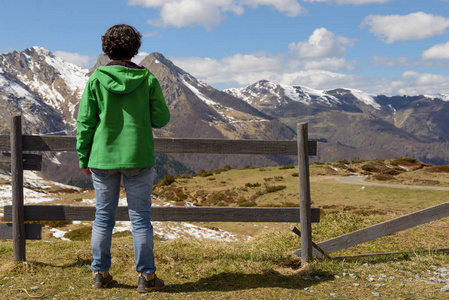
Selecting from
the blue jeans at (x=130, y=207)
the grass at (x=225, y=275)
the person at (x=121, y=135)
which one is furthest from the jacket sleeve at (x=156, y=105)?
the grass at (x=225, y=275)

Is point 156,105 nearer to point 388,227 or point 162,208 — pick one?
point 162,208

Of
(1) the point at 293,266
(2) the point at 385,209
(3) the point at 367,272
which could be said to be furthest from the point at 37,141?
(2) the point at 385,209

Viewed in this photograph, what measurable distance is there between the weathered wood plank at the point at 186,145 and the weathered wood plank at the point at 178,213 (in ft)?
3.27

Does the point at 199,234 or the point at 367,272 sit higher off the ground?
the point at 367,272

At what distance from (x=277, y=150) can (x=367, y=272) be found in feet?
8.16

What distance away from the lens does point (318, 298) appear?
5.18 m

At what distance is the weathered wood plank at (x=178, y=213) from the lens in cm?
662

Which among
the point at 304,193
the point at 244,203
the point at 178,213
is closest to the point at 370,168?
the point at 244,203

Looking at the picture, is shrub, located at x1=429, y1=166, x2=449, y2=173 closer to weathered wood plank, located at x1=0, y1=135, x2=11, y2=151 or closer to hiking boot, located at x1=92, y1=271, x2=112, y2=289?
hiking boot, located at x1=92, y1=271, x2=112, y2=289

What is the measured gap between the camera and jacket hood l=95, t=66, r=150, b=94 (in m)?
4.92

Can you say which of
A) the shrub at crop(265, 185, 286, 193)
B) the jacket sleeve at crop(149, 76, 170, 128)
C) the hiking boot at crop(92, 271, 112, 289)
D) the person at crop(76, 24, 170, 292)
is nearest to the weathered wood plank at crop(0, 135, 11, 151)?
the person at crop(76, 24, 170, 292)

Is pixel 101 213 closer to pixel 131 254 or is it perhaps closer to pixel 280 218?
pixel 131 254

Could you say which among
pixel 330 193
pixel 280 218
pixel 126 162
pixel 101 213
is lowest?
pixel 330 193

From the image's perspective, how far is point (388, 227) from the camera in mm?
6949
